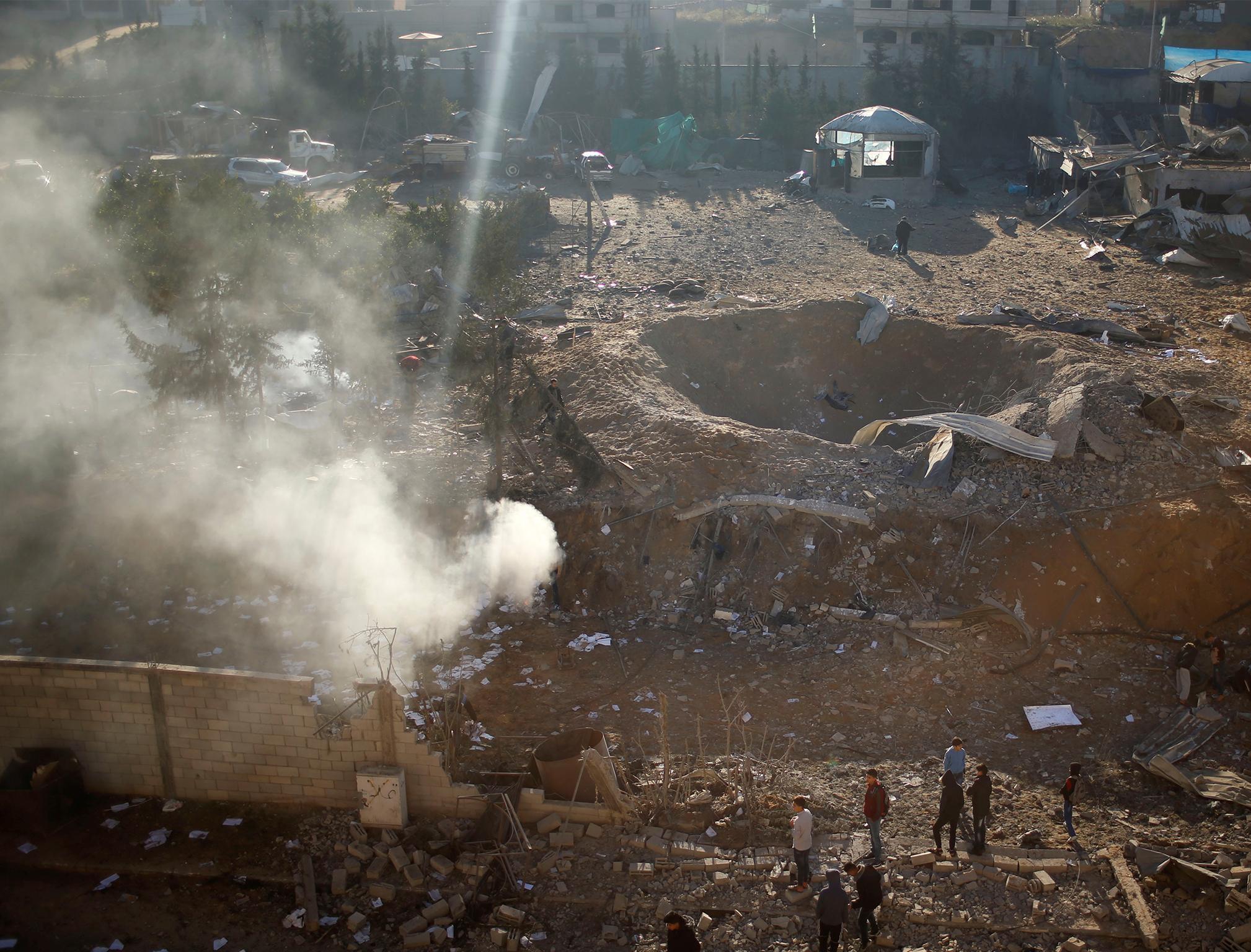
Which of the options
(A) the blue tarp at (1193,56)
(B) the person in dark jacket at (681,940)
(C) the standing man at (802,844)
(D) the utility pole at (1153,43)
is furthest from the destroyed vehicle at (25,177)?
(D) the utility pole at (1153,43)

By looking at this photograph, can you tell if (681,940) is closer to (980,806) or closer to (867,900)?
(867,900)

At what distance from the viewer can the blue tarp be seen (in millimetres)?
26531

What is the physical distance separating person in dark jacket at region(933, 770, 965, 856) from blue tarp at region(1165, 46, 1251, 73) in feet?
87.7

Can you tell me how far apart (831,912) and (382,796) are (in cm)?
290

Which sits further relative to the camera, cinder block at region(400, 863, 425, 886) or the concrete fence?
the concrete fence

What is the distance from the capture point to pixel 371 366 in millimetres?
12227

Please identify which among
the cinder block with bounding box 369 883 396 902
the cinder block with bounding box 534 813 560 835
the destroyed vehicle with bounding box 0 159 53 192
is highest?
the destroyed vehicle with bounding box 0 159 53 192

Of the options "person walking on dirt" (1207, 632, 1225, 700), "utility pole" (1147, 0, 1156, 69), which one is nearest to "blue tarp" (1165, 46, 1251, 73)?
"utility pole" (1147, 0, 1156, 69)

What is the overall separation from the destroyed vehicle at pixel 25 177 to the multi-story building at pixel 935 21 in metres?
23.2

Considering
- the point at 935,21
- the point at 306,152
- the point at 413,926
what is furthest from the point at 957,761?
the point at 935,21

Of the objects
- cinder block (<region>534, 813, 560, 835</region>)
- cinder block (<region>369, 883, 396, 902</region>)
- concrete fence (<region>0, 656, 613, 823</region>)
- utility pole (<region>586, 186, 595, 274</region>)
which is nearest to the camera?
cinder block (<region>369, 883, 396, 902</region>)

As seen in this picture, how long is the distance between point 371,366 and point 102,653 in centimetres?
494

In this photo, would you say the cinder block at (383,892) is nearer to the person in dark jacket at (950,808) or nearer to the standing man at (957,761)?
the person in dark jacket at (950,808)

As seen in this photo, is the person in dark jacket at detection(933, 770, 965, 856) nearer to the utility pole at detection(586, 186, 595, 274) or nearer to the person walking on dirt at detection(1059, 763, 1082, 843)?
the person walking on dirt at detection(1059, 763, 1082, 843)
